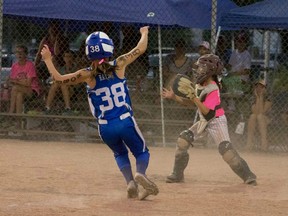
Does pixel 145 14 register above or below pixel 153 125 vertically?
above

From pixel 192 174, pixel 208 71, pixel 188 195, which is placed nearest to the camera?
pixel 188 195

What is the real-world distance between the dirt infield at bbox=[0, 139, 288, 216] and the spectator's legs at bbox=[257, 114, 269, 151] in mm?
306

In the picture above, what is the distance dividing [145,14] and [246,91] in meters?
2.08

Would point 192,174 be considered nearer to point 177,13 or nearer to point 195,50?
point 177,13

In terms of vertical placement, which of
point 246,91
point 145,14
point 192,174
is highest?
point 145,14

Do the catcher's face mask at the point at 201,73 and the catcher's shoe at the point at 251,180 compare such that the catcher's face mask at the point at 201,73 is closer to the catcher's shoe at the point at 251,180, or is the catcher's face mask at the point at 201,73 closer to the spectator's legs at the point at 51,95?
the catcher's shoe at the point at 251,180

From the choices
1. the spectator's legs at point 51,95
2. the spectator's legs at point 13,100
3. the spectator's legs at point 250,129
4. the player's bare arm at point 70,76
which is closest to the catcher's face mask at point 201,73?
the player's bare arm at point 70,76

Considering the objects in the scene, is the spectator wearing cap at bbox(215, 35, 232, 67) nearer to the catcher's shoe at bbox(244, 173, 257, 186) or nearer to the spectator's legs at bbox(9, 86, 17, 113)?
the spectator's legs at bbox(9, 86, 17, 113)

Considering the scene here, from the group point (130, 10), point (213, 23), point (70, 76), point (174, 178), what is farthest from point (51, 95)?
point (70, 76)

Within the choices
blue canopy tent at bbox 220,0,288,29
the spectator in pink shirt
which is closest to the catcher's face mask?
blue canopy tent at bbox 220,0,288,29

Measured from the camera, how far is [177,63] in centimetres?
1404

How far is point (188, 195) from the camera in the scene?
8242 millimetres

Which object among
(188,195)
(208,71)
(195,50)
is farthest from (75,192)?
(195,50)

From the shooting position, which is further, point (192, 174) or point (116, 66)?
point (192, 174)
